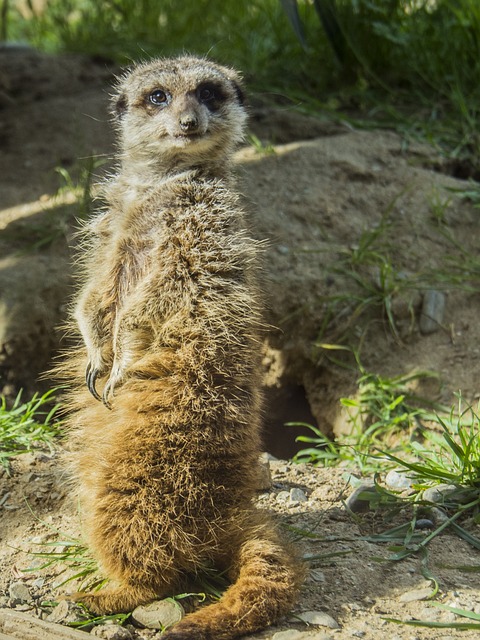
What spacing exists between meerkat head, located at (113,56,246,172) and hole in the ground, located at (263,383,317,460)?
1663 millimetres

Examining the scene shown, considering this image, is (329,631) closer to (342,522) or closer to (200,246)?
(342,522)

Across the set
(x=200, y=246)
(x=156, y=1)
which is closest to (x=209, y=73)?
(x=200, y=246)

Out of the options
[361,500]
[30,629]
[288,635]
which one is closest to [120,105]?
[361,500]

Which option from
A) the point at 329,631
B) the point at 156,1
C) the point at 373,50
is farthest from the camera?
the point at 156,1

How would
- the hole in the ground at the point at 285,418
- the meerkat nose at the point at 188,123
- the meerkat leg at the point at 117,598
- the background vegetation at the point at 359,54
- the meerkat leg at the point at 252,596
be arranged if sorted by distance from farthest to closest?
the background vegetation at the point at 359,54 → the hole in the ground at the point at 285,418 → the meerkat nose at the point at 188,123 → the meerkat leg at the point at 117,598 → the meerkat leg at the point at 252,596

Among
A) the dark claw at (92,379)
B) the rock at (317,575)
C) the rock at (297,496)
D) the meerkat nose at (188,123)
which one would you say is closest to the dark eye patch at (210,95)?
the meerkat nose at (188,123)

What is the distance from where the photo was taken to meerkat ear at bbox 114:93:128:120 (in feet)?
11.3

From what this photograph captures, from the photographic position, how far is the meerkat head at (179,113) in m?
3.06

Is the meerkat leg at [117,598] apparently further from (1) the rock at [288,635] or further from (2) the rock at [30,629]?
(1) the rock at [288,635]

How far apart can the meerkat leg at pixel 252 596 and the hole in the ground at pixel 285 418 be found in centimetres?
189

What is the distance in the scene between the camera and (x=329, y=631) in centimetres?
241

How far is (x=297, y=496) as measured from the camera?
128 inches

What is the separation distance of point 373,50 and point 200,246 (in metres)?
3.27

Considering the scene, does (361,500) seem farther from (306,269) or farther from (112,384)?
(306,269)
